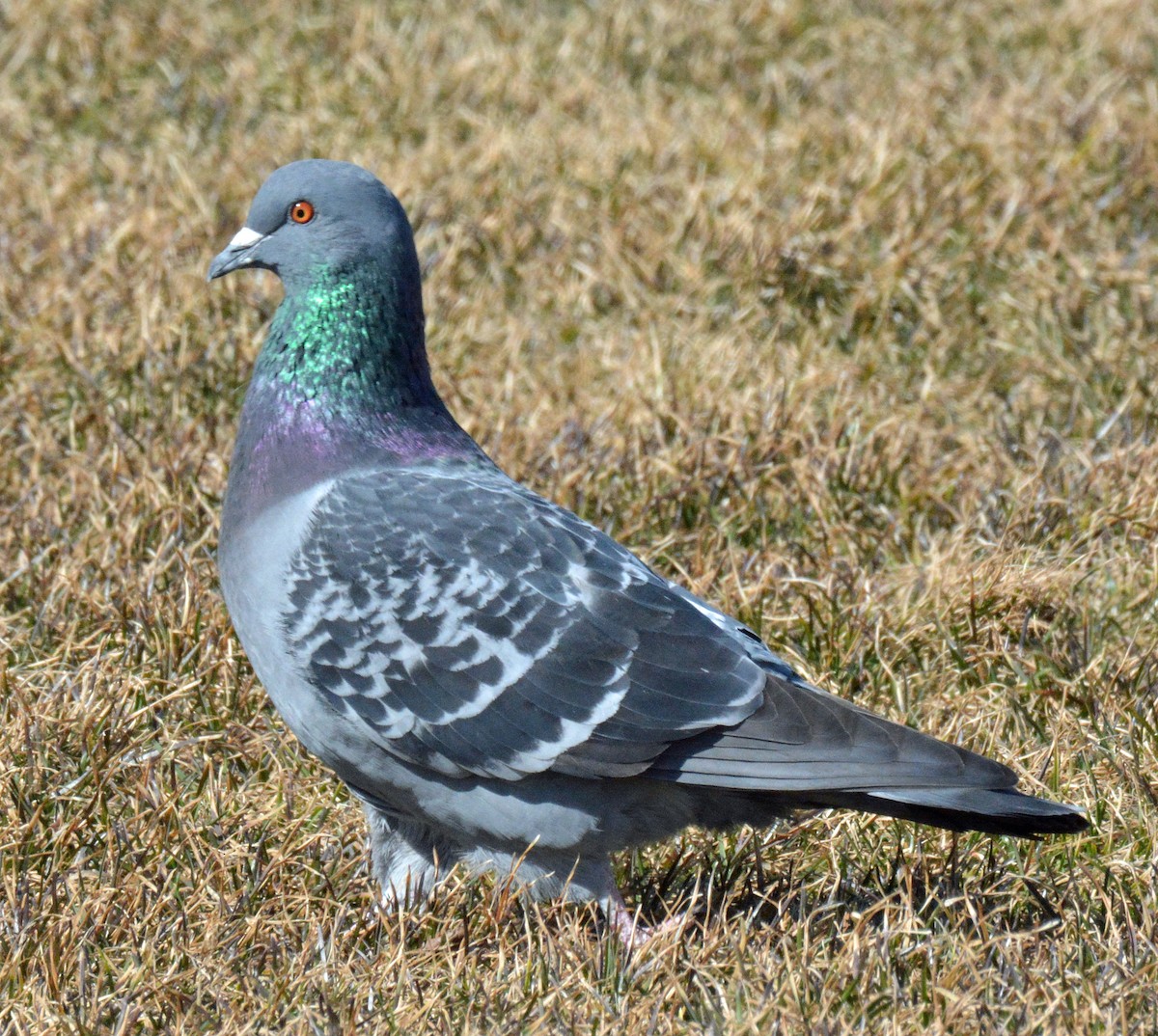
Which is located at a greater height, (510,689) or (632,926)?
(510,689)

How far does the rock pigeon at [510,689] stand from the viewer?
3279mm

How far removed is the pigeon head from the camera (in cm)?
370

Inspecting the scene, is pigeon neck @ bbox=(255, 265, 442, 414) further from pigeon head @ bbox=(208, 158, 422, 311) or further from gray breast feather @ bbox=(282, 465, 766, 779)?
gray breast feather @ bbox=(282, 465, 766, 779)

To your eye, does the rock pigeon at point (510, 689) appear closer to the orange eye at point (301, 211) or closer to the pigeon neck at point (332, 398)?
the pigeon neck at point (332, 398)

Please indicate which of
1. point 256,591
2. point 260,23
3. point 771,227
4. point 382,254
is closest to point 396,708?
point 256,591

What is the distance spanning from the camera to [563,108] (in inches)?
284

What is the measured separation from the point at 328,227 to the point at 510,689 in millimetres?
1088

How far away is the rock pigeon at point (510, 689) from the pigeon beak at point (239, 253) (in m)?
0.43

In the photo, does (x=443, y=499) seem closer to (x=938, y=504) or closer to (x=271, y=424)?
(x=271, y=424)

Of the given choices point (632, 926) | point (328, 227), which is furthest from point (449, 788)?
point (328, 227)

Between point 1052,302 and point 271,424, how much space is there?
3278 mm

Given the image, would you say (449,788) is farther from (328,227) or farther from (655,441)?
(655,441)

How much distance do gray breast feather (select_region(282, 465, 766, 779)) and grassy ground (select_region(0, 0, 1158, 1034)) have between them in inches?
13.9

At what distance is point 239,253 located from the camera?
3904 mm
